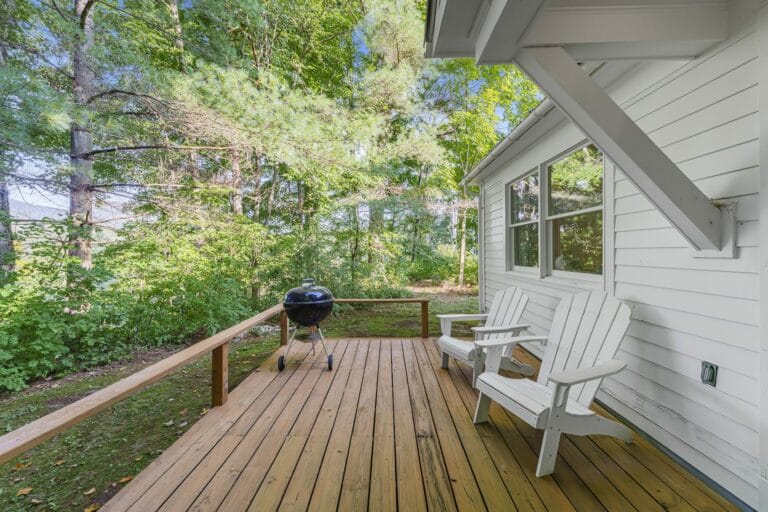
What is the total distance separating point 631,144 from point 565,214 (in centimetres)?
172

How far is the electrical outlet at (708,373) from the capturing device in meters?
1.64

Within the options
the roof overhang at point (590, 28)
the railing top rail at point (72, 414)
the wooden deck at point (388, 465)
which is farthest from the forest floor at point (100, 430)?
the roof overhang at point (590, 28)

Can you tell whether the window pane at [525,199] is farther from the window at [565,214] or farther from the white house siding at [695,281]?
the white house siding at [695,281]

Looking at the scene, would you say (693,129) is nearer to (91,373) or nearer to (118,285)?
(91,373)

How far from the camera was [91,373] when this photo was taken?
171 inches

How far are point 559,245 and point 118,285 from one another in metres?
6.06

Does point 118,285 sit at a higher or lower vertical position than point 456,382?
higher

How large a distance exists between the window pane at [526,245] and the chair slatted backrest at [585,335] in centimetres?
150

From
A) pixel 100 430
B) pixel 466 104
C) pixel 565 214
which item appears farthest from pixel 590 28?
pixel 466 104

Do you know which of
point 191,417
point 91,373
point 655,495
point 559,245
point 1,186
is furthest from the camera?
point 1,186

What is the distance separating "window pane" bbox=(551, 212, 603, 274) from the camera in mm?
2773

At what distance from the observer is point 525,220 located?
4.24 meters

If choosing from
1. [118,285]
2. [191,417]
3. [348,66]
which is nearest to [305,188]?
[348,66]

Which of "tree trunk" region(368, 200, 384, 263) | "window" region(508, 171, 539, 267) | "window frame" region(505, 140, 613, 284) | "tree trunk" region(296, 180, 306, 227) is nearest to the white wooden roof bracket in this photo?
"window frame" region(505, 140, 613, 284)
